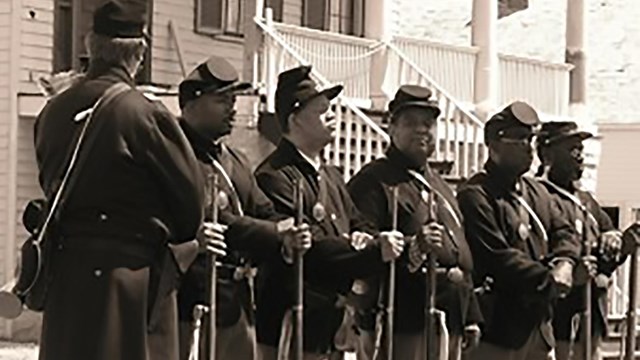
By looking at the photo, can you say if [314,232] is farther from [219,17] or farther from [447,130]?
[219,17]

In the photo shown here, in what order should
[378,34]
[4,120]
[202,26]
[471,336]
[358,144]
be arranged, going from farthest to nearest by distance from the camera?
1. [202,26]
2. [378,34]
3. [4,120]
4. [358,144]
5. [471,336]

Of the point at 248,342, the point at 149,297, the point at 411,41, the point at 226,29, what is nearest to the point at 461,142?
the point at 411,41

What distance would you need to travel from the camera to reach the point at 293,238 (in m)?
9.09

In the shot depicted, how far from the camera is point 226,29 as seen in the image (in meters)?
24.8

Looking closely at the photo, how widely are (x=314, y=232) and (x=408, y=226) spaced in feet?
2.53

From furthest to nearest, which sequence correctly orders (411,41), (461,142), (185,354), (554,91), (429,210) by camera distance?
(554,91), (411,41), (461,142), (429,210), (185,354)

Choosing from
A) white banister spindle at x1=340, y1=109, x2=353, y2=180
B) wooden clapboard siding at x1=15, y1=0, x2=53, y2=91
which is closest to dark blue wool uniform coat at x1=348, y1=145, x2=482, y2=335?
white banister spindle at x1=340, y1=109, x2=353, y2=180

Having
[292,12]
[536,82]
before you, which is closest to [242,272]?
[536,82]

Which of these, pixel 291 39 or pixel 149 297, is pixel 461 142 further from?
pixel 149 297

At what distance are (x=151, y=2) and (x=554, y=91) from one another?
6078mm

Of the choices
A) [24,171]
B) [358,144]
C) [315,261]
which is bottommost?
[24,171]

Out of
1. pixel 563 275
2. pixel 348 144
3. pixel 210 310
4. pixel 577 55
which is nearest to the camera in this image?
pixel 210 310

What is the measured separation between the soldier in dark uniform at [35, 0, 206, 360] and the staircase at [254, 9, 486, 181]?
37.5ft

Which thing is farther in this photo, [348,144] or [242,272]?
[348,144]
